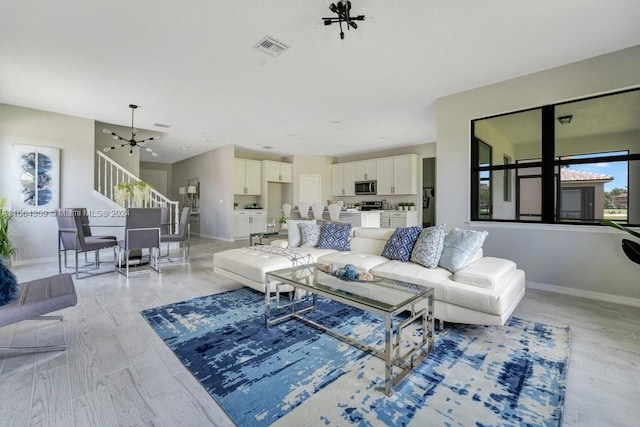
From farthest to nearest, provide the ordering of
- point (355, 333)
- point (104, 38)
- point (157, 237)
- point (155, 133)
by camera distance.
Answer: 1. point (155, 133)
2. point (157, 237)
3. point (104, 38)
4. point (355, 333)

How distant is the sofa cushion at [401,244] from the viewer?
3.17 meters

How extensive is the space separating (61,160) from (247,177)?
165 inches

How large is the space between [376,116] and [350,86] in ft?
5.00

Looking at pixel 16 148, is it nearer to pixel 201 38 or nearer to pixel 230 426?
pixel 201 38

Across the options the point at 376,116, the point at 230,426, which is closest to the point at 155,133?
the point at 376,116

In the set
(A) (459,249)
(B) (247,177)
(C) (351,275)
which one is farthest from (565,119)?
(B) (247,177)

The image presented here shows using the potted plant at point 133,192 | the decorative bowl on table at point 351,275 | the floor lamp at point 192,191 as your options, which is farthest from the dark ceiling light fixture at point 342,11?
the floor lamp at point 192,191

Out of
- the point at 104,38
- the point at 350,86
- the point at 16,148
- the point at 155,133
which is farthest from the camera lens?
the point at 155,133

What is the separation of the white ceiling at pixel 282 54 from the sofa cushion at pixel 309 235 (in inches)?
79.5

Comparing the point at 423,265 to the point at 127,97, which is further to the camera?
the point at 127,97

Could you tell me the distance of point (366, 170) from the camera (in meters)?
8.75

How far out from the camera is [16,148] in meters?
4.92

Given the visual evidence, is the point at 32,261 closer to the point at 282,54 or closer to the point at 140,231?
the point at 140,231

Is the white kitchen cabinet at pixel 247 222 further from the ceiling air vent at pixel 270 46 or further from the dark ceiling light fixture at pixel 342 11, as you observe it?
the dark ceiling light fixture at pixel 342 11
